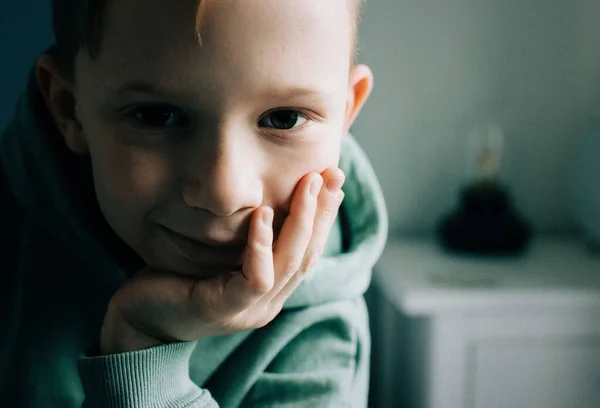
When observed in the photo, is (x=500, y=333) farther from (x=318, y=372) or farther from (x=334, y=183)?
(x=334, y=183)

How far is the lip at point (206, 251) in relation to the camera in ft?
1.65

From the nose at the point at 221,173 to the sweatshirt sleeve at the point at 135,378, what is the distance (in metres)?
0.14

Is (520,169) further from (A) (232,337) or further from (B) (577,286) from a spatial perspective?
(A) (232,337)

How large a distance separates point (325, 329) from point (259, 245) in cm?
22

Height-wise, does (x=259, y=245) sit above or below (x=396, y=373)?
above

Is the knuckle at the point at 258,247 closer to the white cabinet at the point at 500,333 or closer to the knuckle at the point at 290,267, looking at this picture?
the knuckle at the point at 290,267

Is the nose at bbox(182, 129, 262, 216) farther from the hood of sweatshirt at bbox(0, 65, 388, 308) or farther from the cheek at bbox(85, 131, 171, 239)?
the hood of sweatshirt at bbox(0, 65, 388, 308)

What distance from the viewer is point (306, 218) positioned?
0.51m

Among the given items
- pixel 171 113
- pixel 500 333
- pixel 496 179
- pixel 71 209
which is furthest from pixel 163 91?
pixel 496 179

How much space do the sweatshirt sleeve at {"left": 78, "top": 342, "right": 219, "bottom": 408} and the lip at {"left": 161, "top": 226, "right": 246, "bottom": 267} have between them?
0.08 m

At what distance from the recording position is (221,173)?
454 mm

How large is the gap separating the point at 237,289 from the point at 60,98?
0.80 feet

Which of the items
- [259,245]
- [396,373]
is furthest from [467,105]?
[259,245]

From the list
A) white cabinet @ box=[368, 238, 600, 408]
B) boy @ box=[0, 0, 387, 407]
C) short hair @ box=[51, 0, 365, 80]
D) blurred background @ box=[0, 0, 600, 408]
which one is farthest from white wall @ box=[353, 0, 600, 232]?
short hair @ box=[51, 0, 365, 80]
